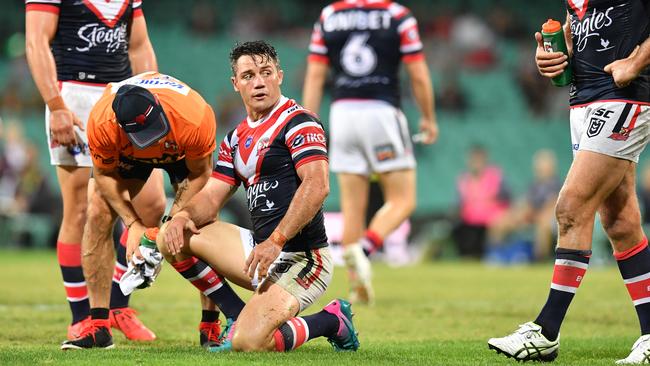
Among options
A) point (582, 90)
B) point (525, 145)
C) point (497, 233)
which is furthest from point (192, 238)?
point (525, 145)

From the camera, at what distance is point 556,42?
6.15 m

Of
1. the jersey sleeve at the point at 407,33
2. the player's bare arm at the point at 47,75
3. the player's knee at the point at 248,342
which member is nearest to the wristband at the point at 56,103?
the player's bare arm at the point at 47,75

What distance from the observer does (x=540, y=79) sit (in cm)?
2356

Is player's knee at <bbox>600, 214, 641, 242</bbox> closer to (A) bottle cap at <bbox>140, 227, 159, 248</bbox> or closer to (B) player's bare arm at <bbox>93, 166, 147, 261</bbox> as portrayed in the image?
(A) bottle cap at <bbox>140, 227, 159, 248</bbox>

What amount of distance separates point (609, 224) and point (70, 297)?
11.8ft

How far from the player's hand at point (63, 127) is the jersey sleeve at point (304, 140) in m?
1.65

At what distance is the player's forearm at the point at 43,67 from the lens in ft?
23.0

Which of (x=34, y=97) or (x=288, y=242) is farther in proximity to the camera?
(x=34, y=97)

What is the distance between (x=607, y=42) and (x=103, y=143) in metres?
3.04

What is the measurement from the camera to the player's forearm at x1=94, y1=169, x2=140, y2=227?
254 inches

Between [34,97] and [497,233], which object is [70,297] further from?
[34,97]

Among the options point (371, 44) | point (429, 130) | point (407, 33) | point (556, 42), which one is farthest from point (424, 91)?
point (556, 42)

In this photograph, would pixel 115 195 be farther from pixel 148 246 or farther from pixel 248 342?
pixel 248 342

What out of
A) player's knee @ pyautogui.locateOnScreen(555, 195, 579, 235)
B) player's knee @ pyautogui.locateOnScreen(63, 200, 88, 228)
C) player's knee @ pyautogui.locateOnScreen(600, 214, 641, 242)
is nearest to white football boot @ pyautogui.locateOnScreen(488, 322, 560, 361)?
player's knee @ pyautogui.locateOnScreen(555, 195, 579, 235)
